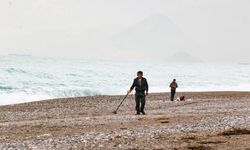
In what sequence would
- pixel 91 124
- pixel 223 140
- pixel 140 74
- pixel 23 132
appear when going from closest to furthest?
pixel 223 140 < pixel 23 132 < pixel 91 124 < pixel 140 74

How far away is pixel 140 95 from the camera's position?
28.1 metres

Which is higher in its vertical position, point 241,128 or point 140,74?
point 140,74

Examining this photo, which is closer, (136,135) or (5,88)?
(136,135)

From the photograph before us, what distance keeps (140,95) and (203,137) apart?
11016 mm

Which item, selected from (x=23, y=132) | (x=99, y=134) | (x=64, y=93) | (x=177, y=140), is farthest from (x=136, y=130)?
(x=64, y=93)

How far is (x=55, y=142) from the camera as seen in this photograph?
56.4 ft

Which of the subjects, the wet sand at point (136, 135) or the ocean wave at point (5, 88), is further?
the ocean wave at point (5, 88)

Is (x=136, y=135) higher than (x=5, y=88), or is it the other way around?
(x=5, y=88)

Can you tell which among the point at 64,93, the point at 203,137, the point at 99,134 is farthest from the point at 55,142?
the point at 64,93

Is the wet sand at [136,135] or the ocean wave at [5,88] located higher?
the ocean wave at [5,88]

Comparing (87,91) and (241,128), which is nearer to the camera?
(241,128)

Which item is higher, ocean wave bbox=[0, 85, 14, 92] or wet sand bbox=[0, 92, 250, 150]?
ocean wave bbox=[0, 85, 14, 92]

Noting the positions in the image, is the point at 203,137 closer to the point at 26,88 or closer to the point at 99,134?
the point at 99,134

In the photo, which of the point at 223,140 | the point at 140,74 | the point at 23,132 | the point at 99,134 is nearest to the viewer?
the point at 223,140
